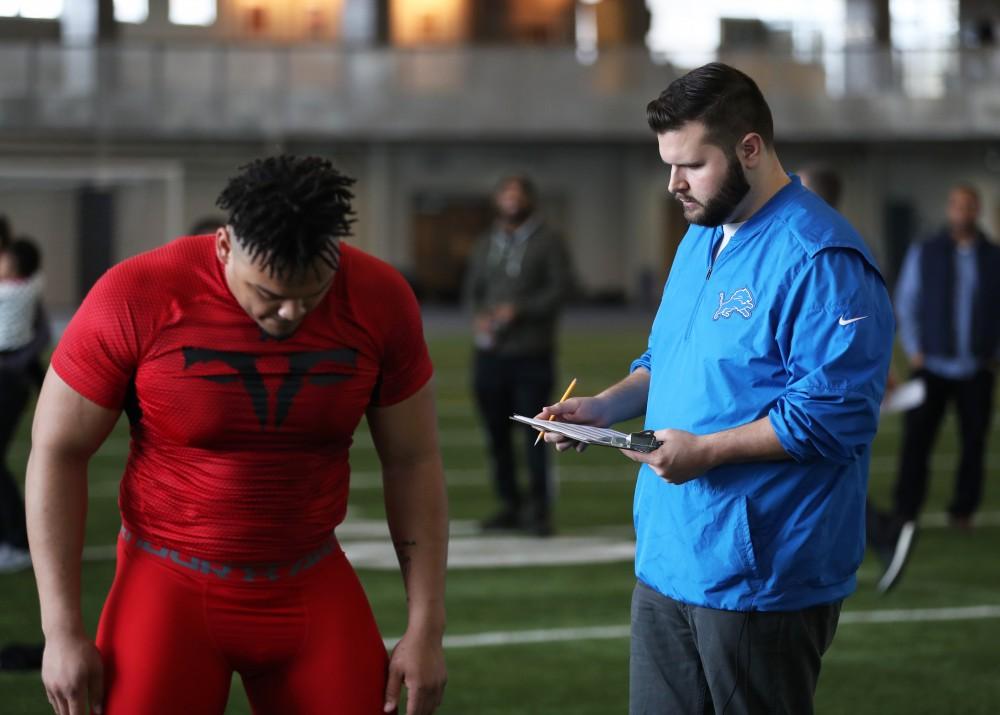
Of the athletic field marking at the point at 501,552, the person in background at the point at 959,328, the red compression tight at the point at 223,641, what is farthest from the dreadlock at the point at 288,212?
the person in background at the point at 959,328

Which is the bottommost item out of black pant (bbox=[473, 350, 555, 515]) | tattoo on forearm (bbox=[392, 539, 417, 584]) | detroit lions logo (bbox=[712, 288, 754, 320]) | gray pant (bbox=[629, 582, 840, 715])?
black pant (bbox=[473, 350, 555, 515])

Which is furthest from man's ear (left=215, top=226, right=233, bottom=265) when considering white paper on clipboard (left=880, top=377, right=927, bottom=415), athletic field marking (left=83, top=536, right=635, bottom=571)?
white paper on clipboard (left=880, top=377, right=927, bottom=415)

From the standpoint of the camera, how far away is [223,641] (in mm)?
3234

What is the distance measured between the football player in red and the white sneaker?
5.38 m

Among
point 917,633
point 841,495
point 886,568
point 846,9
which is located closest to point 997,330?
point 886,568

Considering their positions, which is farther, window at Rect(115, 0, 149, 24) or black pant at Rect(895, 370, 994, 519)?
window at Rect(115, 0, 149, 24)

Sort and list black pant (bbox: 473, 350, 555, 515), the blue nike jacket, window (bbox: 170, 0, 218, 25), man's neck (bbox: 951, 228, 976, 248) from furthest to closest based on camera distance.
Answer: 1. window (bbox: 170, 0, 218, 25)
2. man's neck (bbox: 951, 228, 976, 248)
3. black pant (bbox: 473, 350, 555, 515)
4. the blue nike jacket

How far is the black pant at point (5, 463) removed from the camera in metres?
8.59

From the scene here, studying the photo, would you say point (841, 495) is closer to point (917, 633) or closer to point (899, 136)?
point (917, 633)

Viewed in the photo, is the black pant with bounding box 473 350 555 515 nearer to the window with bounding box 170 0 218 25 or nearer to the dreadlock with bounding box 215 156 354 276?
the dreadlock with bounding box 215 156 354 276

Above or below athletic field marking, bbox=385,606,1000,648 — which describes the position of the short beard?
above

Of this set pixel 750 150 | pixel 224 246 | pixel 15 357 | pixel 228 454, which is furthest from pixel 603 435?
pixel 15 357

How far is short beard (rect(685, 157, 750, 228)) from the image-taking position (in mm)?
3480

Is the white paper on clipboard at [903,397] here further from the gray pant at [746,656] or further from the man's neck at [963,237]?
the gray pant at [746,656]
